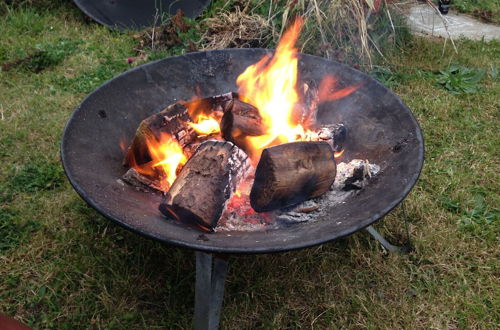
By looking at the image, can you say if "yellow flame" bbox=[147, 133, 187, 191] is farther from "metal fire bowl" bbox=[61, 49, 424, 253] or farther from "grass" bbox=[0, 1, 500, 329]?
"grass" bbox=[0, 1, 500, 329]

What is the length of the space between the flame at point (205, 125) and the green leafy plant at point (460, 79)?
2.63 metres

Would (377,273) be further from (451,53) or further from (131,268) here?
(451,53)

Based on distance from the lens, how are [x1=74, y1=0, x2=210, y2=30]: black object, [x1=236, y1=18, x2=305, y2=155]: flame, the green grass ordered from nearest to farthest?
[x1=236, y1=18, x2=305, y2=155]: flame, [x1=74, y1=0, x2=210, y2=30]: black object, the green grass

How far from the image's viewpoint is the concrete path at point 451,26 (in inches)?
201

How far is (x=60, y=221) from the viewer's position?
8.94 feet

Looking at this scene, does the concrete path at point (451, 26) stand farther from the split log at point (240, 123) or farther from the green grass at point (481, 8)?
the split log at point (240, 123)

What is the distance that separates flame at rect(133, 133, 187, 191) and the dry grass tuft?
7.86ft

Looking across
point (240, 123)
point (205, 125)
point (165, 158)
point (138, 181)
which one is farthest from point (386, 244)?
point (138, 181)

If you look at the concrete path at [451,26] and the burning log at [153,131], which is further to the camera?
the concrete path at [451,26]

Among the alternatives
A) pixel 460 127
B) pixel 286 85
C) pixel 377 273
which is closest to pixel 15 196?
pixel 286 85

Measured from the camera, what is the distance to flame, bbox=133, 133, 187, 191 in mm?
2197

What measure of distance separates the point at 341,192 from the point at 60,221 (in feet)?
5.71

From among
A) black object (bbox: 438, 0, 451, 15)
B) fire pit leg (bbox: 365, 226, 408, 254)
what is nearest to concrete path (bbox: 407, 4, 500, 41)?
black object (bbox: 438, 0, 451, 15)

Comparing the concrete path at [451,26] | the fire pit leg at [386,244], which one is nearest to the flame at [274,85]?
the fire pit leg at [386,244]
